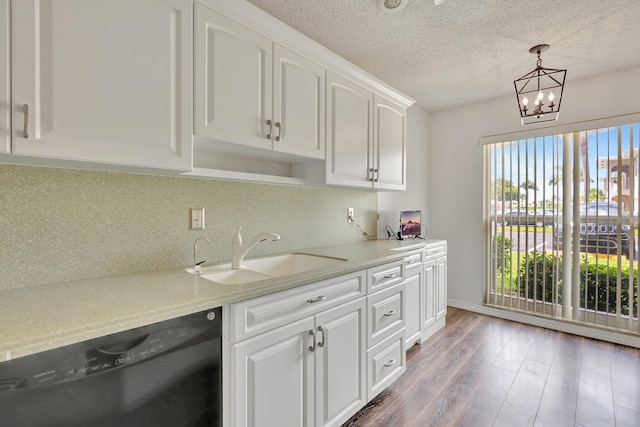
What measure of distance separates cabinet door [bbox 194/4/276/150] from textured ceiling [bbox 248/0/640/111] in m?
0.48

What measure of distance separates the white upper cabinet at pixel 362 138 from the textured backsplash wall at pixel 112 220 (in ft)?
1.60

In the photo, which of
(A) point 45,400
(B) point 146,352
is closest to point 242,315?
(B) point 146,352

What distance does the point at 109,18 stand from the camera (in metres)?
1.05

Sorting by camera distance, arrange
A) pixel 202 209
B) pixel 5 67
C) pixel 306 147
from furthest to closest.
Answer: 1. pixel 306 147
2. pixel 202 209
3. pixel 5 67

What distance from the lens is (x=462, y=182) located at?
3.55 metres

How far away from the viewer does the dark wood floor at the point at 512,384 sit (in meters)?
1.70

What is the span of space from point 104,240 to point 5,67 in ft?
2.34

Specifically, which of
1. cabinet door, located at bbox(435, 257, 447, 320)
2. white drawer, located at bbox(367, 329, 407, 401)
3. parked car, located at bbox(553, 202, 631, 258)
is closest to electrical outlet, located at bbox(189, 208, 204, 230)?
white drawer, located at bbox(367, 329, 407, 401)

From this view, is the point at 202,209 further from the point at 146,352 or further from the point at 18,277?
the point at 146,352

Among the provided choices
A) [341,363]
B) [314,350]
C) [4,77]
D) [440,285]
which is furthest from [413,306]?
[4,77]

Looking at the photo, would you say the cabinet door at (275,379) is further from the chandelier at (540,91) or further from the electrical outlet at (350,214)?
the chandelier at (540,91)

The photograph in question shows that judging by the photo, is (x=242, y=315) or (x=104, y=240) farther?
(x=104, y=240)

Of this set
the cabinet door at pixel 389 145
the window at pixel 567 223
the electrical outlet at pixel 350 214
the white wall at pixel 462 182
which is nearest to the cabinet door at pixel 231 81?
the cabinet door at pixel 389 145

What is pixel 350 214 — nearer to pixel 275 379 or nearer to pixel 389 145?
pixel 389 145
